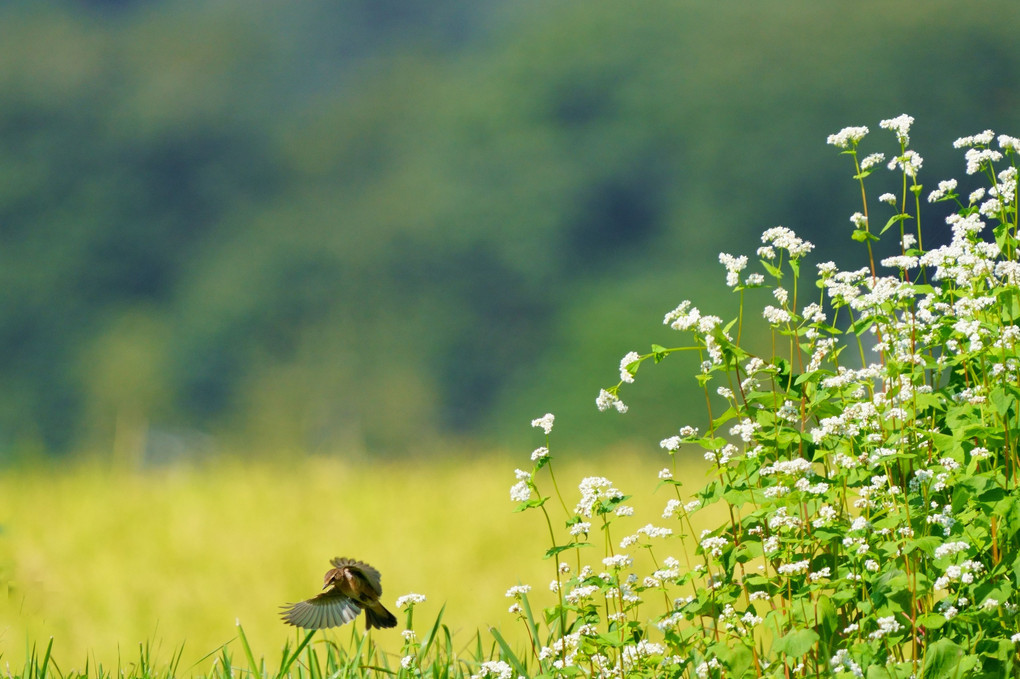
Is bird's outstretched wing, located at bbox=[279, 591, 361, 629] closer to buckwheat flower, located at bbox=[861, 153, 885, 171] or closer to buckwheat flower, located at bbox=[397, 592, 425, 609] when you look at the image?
buckwheat flower, located at bbox=[397, 592, 425, 609]

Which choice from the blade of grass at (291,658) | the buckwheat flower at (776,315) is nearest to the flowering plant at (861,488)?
the buckwheat flower at (776,315)

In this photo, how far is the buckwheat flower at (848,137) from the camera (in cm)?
270

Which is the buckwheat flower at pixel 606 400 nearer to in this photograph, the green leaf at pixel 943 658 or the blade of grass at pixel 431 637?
the green leaf at pixel 943 658

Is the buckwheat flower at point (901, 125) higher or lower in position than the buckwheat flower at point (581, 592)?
higher

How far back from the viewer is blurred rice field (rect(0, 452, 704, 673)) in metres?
5.27

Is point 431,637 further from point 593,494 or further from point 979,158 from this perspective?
point 979,158

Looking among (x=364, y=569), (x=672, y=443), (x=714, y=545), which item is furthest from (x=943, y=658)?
(x=364, y=569)

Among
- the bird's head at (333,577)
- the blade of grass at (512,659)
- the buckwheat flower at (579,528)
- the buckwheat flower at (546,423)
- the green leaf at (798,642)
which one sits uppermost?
the buckwheat flower at (546,423)

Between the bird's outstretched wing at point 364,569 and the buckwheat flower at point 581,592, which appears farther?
the bird's outstretched wing at point 364,569

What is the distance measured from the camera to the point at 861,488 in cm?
262

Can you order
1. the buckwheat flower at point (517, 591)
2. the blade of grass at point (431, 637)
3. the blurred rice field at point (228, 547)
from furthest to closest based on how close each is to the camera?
the blurred rice field at point (228, 547)
the blade of grass at point (431, 637)
the buckwheat flower at point (517, 591)

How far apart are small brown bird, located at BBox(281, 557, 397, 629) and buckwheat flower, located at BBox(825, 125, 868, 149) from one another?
1.89 metres

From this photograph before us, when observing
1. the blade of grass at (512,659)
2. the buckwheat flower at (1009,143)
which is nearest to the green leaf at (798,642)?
the blade of grass at (512,659)


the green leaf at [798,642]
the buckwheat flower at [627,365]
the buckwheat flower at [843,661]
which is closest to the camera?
the green leaf at [798,642]
